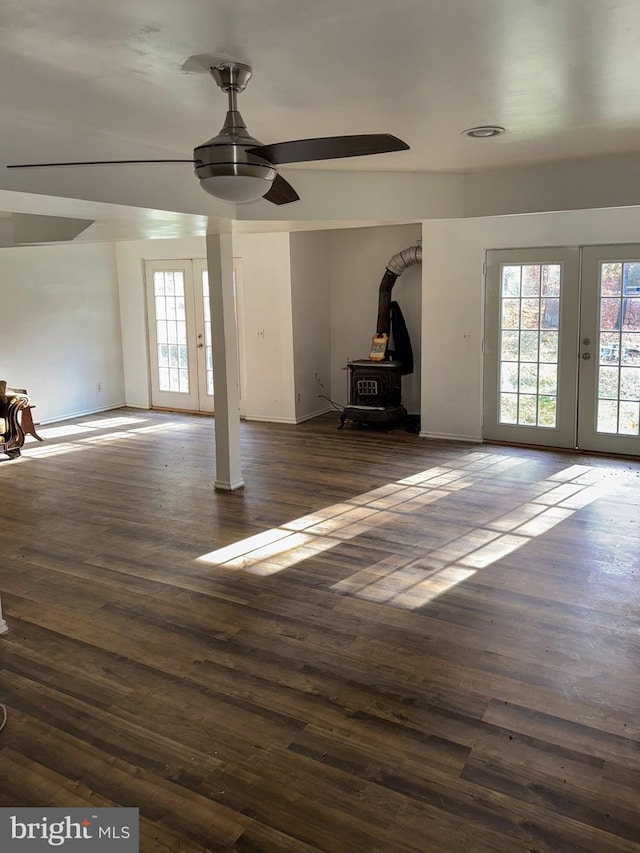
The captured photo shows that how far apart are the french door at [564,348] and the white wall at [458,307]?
115 millimetres

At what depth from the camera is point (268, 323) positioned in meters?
8.73

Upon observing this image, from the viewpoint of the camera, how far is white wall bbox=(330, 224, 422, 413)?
8.70 m

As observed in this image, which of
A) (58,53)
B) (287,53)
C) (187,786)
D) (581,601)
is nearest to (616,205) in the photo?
(581,601)

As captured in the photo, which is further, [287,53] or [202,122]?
[202,122]

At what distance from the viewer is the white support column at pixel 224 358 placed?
564 cm

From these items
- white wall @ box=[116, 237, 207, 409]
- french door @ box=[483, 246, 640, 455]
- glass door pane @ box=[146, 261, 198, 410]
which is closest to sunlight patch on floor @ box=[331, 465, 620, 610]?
french door @ box=[483, 246, 640, 455]

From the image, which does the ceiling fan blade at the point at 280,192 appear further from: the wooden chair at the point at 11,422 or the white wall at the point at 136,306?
the white wall at the point at 136,306

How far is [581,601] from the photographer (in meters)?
3.76

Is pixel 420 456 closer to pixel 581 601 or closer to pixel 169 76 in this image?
pixel 581 601

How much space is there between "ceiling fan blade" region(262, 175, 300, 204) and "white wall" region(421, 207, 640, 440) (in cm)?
422

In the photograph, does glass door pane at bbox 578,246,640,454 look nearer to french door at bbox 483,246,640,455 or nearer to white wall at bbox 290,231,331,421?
french door at bbox 483,246,640,455

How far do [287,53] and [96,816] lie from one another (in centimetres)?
275

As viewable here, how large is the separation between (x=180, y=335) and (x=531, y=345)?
15.5 ft

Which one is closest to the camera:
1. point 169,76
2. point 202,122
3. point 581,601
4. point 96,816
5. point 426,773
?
point 96,816
